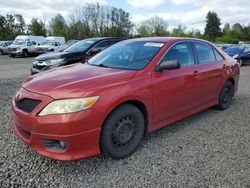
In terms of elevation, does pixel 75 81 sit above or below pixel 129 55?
below

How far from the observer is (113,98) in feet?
10.2

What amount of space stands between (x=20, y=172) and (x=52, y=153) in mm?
492

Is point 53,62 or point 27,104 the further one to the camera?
point 53,62

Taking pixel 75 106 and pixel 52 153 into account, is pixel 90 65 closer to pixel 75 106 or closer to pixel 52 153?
pixel 75 106

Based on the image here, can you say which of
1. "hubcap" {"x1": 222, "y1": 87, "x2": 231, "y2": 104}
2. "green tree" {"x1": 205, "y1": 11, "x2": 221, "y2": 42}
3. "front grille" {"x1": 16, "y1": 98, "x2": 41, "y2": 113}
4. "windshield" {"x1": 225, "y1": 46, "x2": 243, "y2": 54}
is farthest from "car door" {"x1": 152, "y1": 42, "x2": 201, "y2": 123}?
"green tree" {"x1": 205, "y1": 11, "x2": 221, "y2": 42}

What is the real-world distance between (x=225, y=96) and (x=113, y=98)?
3.38 m

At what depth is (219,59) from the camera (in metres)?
5.31

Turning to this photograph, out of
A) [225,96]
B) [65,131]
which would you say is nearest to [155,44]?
[65,131]

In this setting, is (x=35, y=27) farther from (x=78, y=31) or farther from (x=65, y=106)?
Result: (x=65, y=106)

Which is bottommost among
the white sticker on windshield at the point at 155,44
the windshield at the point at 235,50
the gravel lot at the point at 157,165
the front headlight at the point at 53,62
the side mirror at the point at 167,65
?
the gravel lot at the point at 157,165

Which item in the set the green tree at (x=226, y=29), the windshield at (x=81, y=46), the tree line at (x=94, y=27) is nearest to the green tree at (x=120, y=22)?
the tree line at (x=94, y=27)

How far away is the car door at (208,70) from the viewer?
464 centimetres

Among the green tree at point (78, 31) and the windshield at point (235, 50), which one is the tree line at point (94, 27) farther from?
the windshield at point (235, 50)

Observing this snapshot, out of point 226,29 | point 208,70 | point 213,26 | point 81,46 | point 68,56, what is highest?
point 213,26
